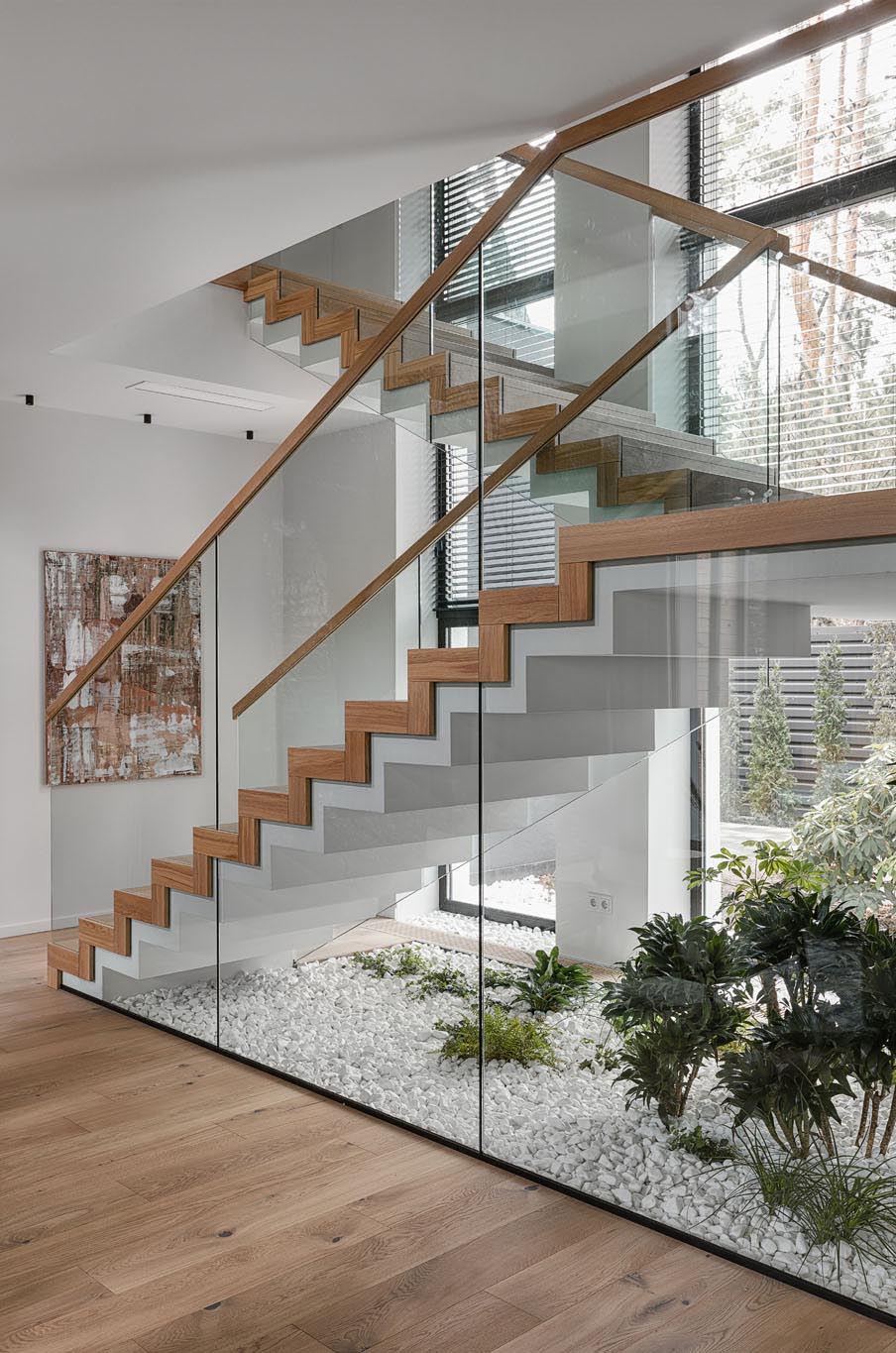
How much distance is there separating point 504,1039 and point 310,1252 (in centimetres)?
80

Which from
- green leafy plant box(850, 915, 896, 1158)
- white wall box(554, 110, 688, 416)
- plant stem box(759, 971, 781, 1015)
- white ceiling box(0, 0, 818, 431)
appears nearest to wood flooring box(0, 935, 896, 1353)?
green leafy plant box(850, 915, 896, 1158)

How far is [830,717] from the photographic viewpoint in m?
2.39

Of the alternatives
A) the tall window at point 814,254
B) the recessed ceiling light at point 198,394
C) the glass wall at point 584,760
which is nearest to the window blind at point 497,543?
the glass wall at point 584,760

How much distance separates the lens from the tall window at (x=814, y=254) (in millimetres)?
2207

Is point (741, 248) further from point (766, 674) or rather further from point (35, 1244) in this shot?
point (35, 1244)

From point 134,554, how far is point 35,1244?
4.14 metres

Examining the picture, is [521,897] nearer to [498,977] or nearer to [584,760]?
[498,977]

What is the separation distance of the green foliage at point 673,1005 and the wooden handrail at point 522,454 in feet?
3.99

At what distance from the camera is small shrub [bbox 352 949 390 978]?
390 centimetres

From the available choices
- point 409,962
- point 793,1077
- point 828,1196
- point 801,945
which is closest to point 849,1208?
point 828,1196

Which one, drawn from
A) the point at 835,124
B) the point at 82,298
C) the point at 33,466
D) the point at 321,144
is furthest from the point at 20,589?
the point at 835,124

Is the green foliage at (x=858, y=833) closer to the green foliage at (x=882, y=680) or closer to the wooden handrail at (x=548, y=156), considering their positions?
the green foliage at (x=882, y=680)

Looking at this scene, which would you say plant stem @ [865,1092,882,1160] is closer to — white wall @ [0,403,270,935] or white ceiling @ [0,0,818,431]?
white ceiling @ [0,0,818,431]

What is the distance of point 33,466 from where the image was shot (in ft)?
19.0
